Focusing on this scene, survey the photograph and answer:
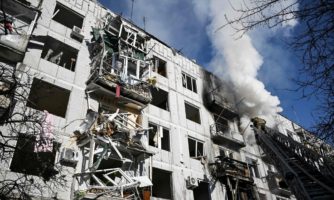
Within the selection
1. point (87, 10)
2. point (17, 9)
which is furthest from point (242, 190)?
point (17, 9)

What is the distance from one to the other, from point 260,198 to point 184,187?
9.35 meters

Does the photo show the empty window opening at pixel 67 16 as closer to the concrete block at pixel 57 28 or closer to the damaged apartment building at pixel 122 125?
the damaged apartment building at pixel 122 125

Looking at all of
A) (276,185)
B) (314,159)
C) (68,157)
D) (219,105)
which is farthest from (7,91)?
(276,185)

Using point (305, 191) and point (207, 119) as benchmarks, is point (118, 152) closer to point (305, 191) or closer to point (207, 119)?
point (305, 191)

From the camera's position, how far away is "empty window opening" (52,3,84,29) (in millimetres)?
18398

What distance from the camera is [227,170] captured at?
19.7m

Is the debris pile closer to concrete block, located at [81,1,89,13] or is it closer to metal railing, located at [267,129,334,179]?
concrete block, located at [81,1,89,13]

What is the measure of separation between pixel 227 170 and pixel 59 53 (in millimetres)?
14448

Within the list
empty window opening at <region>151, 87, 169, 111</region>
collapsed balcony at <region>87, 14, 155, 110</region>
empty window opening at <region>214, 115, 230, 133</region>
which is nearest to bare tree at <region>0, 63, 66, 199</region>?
collapsed balcony at <region>87, 14, 155, 110</region>

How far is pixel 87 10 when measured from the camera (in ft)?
65.3

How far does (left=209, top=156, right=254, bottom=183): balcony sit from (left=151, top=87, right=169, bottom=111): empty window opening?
19.0 feet

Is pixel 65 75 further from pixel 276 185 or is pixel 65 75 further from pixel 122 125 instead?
pixel 276 185

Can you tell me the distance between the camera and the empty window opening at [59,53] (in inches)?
659

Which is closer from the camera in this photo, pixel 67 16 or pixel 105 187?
pixel 105 187
